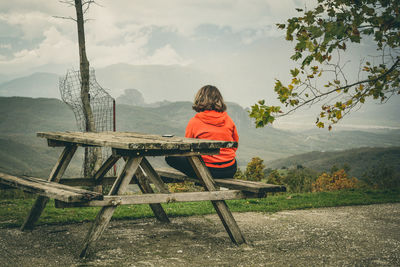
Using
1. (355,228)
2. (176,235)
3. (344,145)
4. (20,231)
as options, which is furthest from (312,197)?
(344,145)

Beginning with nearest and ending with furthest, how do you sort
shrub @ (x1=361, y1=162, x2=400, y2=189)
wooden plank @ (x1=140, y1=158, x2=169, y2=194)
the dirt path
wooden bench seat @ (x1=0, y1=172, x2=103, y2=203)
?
wooden bench seat @ (x1=0, y1=172, x2=103, y2=203)
the dirt path
wooden plank @ (x1=140, y1=158, x2=169, y2=194)
shrub @ (x1=361, y1=162, x2=400, y2=189)

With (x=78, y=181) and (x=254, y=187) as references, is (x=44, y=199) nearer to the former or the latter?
(x=78, y=181)

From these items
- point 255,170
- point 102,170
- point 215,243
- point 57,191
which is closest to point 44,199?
point 102,170

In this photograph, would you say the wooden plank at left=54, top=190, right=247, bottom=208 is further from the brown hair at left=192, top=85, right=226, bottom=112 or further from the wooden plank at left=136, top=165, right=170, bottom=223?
the wooden plank at left=136, top=165, right=170, bottom=223

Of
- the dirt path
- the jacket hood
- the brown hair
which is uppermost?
the brown hair

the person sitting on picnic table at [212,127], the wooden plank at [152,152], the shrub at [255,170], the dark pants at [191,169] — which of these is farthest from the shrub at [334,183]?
the wooden plank at [152,152]

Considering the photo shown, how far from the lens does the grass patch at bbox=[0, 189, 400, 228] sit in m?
6.03

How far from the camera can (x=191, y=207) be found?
7207 millimetres

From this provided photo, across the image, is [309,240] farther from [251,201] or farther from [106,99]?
[106,99]

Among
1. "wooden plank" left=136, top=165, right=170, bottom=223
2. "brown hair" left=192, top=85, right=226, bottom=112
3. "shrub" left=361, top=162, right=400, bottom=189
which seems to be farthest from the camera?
"shrub" left=361, top=162, right=400, bottom=189

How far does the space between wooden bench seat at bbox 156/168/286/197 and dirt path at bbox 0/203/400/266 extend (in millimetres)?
705

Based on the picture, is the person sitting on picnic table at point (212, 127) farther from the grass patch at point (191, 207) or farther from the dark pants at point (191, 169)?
the grass patch at point (191, 207)

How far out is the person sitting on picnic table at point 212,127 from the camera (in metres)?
5.00

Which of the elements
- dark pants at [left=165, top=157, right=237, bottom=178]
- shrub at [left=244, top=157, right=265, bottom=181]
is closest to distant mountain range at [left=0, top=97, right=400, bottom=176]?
shrub at [left=244, top=157, right=265, bottom=181]
